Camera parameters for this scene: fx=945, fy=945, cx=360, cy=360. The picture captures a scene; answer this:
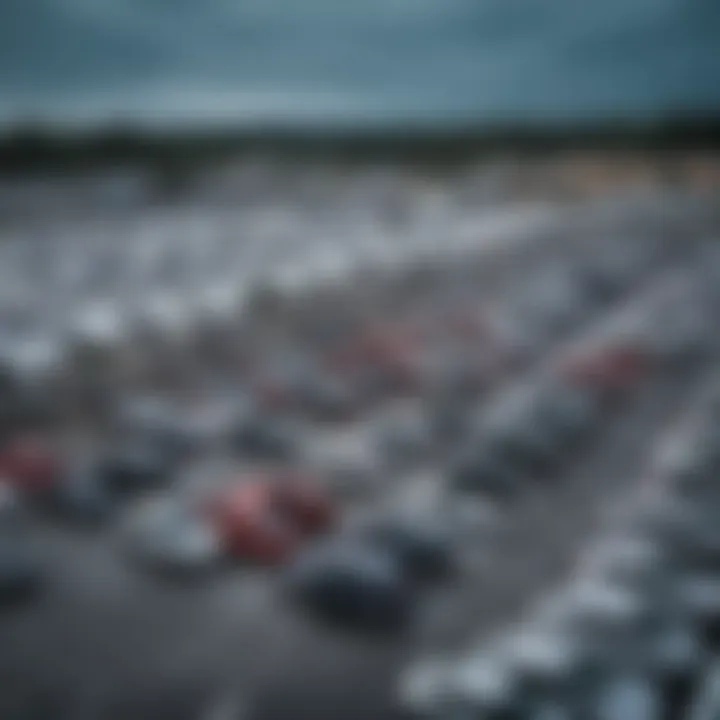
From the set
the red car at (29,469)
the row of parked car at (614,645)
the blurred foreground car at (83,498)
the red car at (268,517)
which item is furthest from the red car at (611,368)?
the red car at (29,469)

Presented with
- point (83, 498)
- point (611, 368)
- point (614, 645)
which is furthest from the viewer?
point (611, 368)

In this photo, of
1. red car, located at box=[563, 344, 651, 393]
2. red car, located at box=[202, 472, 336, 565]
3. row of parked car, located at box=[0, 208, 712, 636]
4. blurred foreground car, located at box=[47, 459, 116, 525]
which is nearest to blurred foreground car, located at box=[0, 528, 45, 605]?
row of parked car, located at box=[0, 208, 712, 636]

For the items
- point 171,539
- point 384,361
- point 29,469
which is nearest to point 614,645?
point 171,539

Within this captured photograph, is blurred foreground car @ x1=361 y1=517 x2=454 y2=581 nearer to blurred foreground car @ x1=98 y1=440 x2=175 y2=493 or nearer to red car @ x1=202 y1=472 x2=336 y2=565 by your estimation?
red car @ x1=202 y1=472 x2=336 y2=565

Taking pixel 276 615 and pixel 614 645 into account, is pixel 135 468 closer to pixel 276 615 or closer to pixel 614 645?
pixel 276 615

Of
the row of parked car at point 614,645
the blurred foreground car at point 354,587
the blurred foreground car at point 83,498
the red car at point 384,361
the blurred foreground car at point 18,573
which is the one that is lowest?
the row of parked car at point 614,645

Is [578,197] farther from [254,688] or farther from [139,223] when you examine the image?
[254,688]

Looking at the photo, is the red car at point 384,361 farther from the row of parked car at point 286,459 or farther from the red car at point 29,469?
the red car at point 29,469

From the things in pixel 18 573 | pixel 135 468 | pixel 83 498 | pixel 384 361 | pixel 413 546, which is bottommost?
pixel 413 546
